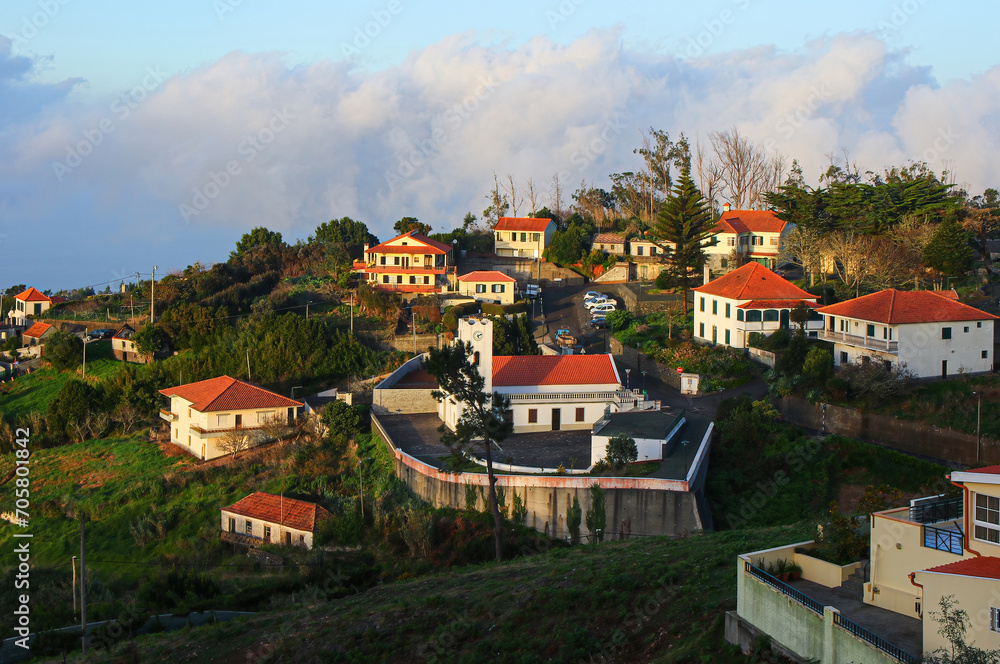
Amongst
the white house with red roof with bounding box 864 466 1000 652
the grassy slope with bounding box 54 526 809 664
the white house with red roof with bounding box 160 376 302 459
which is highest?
the white house with red roof with bounding box 864 466 1000 652

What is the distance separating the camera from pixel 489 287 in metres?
49.5

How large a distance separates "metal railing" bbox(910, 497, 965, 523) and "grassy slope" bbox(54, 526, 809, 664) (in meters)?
3.10

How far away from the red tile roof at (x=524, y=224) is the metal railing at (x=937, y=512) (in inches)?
1970

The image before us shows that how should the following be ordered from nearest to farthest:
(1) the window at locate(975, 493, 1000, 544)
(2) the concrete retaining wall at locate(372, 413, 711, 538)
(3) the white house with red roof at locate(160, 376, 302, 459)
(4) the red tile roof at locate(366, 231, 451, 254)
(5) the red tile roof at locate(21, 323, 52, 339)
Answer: (1) the window at locate(975, 493, 1000, 544), (2) the concrete retaining wall at locate(372, 413, 711, 538), (3) the white house with red roof at locate(160, 376, 302, 459), (5) the red tile roof at locate(21, 323, 52, 339), (4) the red tile roof at locate(366, 231, 451, 254)

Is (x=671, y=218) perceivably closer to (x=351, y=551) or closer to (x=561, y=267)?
(x=561, y=267)

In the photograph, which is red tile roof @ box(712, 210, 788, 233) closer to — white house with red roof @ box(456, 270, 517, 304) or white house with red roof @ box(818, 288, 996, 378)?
white house with red roof @ box(456, 270, 517, 304)

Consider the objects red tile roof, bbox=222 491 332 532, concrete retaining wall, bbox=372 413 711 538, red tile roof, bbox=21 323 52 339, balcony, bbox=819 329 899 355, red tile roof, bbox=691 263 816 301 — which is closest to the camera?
concrete retaining wall, bbox=372 413 711 538

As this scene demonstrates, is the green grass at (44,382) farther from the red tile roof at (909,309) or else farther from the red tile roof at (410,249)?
the red tile roof at (909,309)

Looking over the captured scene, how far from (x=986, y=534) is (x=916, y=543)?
983mm

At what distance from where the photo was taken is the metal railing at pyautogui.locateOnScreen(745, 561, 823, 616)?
10.7 m

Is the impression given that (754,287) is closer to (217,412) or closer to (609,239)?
(609,239)

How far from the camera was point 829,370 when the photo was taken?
98.2 ft

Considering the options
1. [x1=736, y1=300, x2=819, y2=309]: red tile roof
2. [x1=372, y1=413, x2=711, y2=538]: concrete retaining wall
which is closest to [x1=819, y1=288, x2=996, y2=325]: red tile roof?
A: [x1=736, y1=300, x2=819, y2=309]: red tile roof

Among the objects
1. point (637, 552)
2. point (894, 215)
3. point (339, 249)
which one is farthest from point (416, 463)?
point (339, 249)
